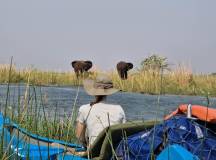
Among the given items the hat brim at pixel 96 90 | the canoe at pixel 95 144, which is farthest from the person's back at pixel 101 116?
the canoe at pixel 95 144

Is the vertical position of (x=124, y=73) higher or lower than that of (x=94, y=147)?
higher

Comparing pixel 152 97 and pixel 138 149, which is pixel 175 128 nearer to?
pixel 138 149

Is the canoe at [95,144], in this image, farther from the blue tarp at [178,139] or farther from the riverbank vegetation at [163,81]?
the riverbank vegetation at [163,81]

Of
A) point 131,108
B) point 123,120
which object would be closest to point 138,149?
point 123,120

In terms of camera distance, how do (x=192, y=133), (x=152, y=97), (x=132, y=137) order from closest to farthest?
(x=192, y=133), (x=132, y=137), (x=152, y=97)

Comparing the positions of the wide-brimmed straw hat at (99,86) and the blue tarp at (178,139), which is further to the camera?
the wide-brimmed straw hat at (99,86)

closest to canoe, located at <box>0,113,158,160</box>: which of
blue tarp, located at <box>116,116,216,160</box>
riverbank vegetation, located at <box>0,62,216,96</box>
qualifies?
blue tarp, located at <box>116,116,216,160</box>

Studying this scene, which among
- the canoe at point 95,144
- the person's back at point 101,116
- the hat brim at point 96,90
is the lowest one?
the canoe at point 95,144

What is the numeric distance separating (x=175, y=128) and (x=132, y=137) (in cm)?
37

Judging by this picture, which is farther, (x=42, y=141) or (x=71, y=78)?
(x=71, y=78)

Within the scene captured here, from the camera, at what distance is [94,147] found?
3.97 m

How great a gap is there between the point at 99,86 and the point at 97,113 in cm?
34

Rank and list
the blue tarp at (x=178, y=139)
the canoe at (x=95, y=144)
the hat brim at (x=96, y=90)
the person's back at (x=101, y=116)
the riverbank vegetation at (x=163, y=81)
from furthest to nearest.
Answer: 1. the riverbank vegetation at (x=163, y=81)
2. the hat brim at (x=96, y=90)
3. the person's back at (x=101, y=116)
4. the canoe at (x=95, y=144)
5. the blue tarp at (x=178, y=139)

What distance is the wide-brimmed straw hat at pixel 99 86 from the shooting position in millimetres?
4503
